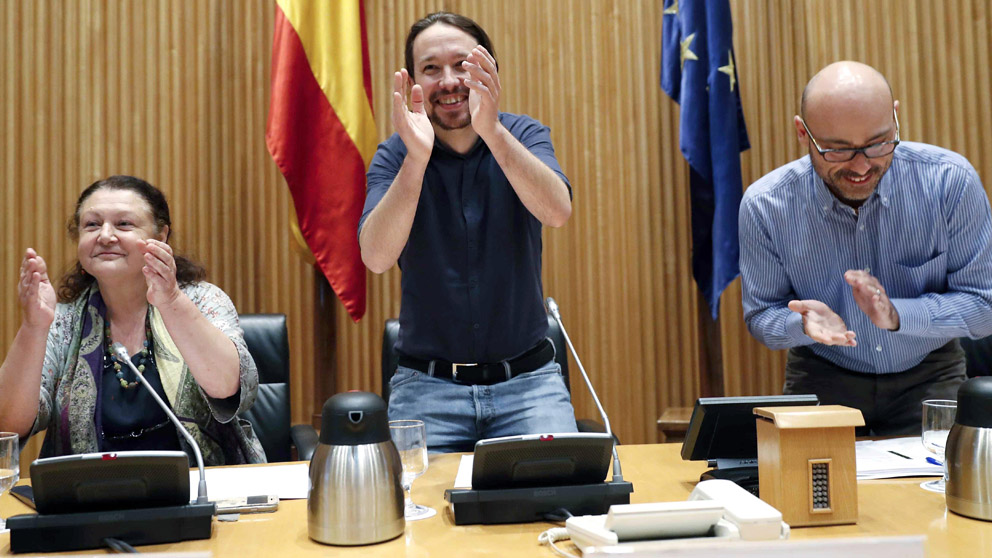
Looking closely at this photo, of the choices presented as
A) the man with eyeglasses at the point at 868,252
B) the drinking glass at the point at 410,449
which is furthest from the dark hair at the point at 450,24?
the drinking glass at the point at 410,449

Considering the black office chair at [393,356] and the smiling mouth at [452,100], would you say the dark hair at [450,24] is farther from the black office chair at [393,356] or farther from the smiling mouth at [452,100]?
the black office chair at [393,356]

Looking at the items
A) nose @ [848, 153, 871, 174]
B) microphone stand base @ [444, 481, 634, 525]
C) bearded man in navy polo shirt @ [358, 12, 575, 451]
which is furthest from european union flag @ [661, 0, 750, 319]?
microphone stand base @ [444, 481, 634, 525]

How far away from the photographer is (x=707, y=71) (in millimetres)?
3211

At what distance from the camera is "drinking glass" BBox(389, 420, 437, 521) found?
4.46ft

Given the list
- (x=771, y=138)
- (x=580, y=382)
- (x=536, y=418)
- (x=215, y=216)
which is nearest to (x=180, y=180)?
(x=215, y=216)

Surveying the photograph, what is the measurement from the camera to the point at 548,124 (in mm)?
3418

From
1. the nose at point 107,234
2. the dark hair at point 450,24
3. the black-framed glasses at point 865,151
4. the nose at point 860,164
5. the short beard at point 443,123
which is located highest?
the dark hair at point 450,24

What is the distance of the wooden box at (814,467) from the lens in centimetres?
130

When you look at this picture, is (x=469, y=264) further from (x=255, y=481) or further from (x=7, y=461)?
(x=7, y=461)

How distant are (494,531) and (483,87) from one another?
995 mm

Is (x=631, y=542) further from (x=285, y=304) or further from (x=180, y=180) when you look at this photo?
(x=180, y=180)

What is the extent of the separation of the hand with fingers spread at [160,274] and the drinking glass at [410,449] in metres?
0.78

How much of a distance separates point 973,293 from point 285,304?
2.47 meters

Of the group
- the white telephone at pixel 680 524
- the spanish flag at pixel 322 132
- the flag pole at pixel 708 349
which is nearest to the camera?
the white telephone at pixel 680 524
